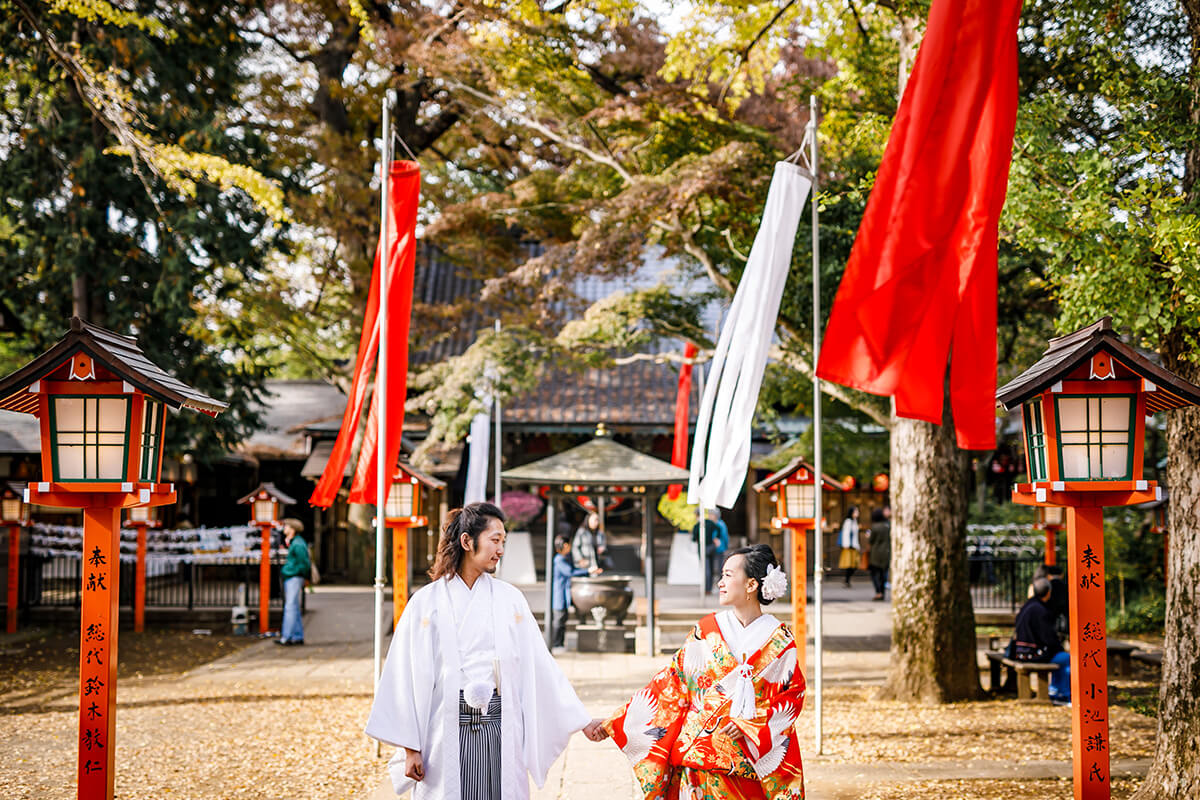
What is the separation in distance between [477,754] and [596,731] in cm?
53

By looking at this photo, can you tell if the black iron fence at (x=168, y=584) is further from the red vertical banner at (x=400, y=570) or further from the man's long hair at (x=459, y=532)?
the man's long hair at (x=459, y=532)

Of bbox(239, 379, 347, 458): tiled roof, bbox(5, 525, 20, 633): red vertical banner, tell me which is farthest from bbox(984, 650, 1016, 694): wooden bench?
bbox(239, 379, 347, 458): tiled roof

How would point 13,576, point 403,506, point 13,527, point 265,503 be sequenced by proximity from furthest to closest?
point 265,503
point 13,576
point 13,527
point 403,506

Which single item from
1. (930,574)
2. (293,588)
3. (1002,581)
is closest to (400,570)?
(293,588)

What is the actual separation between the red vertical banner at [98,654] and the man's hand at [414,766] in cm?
179

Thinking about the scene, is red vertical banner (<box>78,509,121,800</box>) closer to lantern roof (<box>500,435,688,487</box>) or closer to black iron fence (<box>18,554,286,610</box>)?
lantern roof (<box>500,435,688,487</box>)

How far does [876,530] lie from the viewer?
60.7 ft

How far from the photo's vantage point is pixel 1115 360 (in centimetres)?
484

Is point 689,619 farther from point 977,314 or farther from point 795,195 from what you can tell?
point 977,314

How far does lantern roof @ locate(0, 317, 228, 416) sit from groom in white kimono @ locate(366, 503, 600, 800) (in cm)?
195

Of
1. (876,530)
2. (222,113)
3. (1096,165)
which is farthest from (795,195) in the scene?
(876,530)

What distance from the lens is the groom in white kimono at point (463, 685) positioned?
407 centimetres

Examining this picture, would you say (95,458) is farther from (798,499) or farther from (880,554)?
(880,554)

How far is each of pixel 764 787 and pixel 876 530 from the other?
15089 mm
